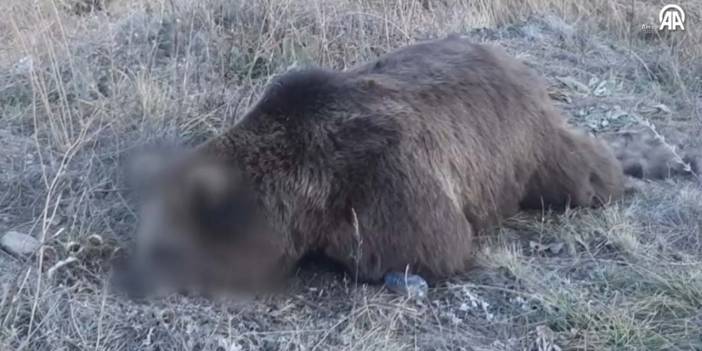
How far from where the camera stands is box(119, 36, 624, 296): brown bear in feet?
13.4

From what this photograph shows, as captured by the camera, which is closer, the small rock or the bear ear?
the bear ear

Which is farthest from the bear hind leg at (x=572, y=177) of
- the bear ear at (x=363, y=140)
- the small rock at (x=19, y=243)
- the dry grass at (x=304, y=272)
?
the small rock at (x=19, y=243)

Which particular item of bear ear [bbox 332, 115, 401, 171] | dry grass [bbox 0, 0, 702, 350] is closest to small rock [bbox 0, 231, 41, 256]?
dry grass [bbox 0, 0, 702, 350]

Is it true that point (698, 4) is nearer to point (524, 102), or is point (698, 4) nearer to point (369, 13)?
point (369, 13)

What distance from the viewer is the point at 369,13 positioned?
7023mm

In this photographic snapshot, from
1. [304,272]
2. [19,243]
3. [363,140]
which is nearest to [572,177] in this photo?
[363,140]

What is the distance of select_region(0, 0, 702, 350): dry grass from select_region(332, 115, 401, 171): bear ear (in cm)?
56

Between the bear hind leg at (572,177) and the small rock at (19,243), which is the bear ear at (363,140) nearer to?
the bear hind leg at (572,177)

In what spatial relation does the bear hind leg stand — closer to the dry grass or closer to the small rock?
the dry grass

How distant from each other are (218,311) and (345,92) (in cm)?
111

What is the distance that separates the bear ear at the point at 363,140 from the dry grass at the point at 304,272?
556 millimetres

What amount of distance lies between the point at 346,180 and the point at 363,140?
0.64ft

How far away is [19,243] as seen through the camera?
4.45m

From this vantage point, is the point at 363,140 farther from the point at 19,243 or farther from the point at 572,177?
the point at 19,243
